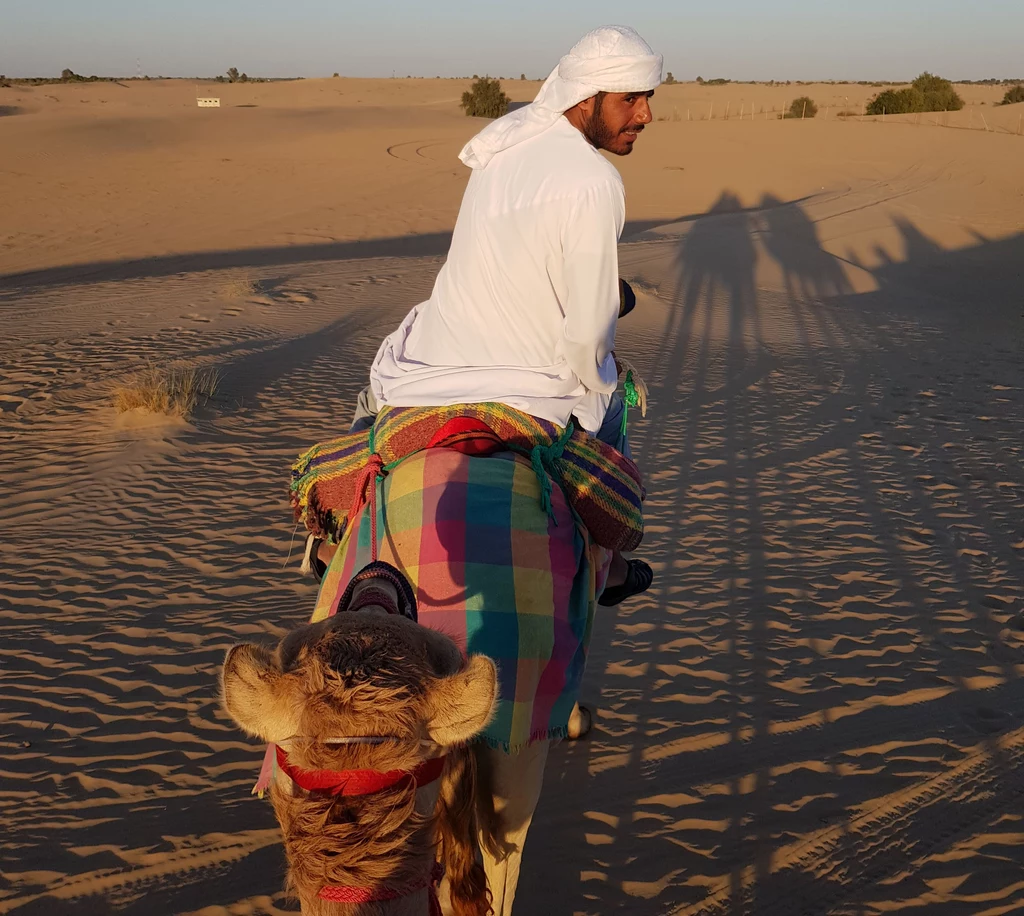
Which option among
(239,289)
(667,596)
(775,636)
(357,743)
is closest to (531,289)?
(357,743)

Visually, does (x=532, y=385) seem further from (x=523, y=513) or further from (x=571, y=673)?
(x=571, y=673)

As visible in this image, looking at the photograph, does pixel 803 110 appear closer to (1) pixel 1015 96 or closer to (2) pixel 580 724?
(1) pixel 1015 96

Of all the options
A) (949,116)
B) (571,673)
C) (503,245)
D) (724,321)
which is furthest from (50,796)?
(949,116)

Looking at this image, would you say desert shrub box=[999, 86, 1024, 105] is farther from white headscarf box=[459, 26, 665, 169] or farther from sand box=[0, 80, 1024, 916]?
white headscarf box=[459, 26, 665, 169]

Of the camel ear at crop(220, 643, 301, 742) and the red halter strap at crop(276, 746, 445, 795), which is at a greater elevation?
the camel ear at crop(220, 643, 301, 742)

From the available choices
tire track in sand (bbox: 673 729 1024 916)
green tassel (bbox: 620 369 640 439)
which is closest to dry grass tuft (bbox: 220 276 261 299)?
green tassel (bbox: 620 369 640 439)

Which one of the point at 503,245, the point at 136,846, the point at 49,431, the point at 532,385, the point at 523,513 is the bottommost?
the point at 136,846

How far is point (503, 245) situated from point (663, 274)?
13842mm

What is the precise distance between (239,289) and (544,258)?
11128 mm

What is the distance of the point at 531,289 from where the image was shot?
8.85ft

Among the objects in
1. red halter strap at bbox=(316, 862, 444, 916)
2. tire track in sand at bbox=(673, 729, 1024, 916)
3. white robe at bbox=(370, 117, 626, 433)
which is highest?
white robe at bbox=(370, 117, 626, 433)

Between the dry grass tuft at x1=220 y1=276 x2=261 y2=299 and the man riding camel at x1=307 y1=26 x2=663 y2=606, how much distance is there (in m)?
10.5

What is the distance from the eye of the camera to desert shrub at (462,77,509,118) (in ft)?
174

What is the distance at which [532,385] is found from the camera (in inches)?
109
